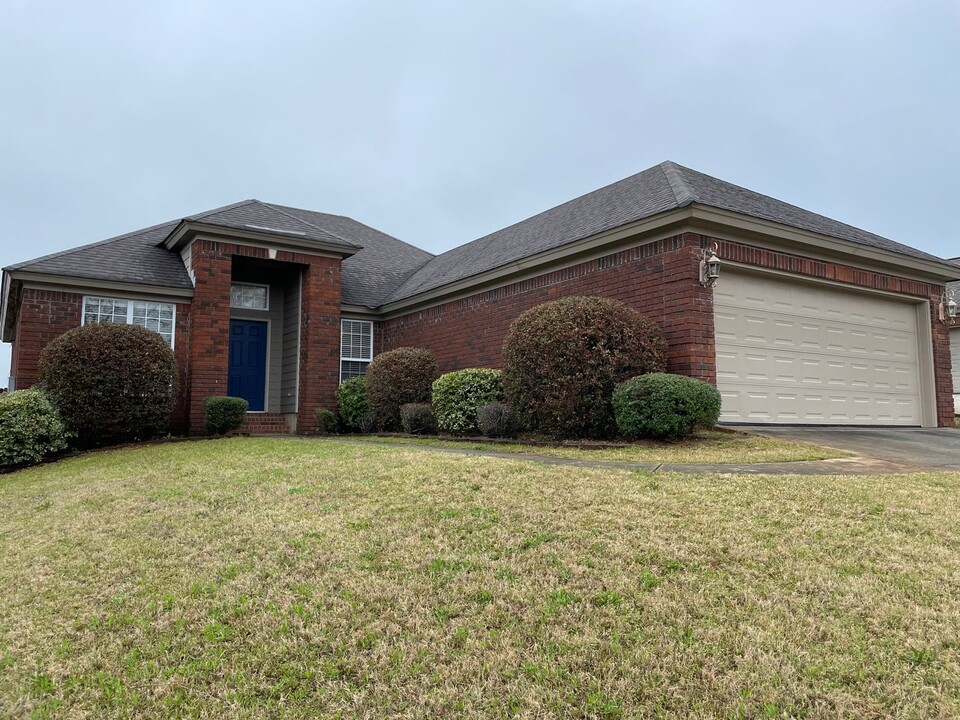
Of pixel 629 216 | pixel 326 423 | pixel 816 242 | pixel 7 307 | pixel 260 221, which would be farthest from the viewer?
pixel 7 307

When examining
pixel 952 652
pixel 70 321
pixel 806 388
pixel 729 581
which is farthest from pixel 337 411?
pixel 952 652

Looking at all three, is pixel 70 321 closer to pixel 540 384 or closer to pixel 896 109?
pixel 540 384

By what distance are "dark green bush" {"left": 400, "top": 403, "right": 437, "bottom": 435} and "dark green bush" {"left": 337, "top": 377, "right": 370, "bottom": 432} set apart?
224cm

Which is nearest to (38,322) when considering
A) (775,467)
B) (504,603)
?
(504,603)

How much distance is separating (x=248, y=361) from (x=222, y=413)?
132 inches

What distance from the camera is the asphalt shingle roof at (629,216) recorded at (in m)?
11.3

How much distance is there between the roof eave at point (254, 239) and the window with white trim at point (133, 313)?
5.53 feet

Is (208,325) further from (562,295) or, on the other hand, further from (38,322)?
(562,295)

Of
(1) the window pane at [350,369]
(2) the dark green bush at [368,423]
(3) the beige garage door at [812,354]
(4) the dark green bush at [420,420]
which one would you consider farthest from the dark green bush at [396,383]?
(3) the beige garage door at [812,354]

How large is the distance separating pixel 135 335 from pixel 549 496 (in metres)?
9.78

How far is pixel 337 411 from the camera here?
15430mm

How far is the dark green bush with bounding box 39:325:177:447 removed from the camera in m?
11.7

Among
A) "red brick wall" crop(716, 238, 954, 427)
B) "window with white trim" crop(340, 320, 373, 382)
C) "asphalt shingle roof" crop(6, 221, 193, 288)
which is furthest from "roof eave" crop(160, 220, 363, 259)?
"red brick wall" crop(716, 238, 954, 427)

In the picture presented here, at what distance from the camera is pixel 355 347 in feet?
56.3
